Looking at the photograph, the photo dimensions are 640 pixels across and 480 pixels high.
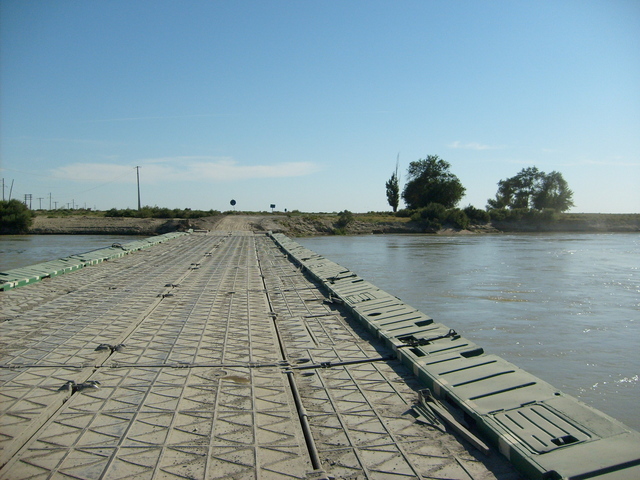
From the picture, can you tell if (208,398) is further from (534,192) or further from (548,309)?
(534,192)

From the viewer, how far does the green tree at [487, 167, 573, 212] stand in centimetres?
7838

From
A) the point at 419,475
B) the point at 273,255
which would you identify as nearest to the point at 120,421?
the point at 419,475

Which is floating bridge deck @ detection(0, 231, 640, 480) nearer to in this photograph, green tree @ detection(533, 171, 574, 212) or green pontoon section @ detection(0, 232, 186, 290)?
green pontoon section @ detection(0, 232, 186, 290)

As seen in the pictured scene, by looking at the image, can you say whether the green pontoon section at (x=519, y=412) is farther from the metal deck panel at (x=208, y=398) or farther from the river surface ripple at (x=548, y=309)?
the river surface ripple at (x=548, y=309)

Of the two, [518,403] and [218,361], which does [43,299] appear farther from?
[518,403]

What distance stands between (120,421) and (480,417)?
2593mm

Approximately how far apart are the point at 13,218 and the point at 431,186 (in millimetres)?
48711

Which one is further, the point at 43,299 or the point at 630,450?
the point at 43,299

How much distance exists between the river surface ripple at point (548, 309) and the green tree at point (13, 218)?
99.9 ft

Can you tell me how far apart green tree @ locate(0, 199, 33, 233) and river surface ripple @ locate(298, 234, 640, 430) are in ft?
99.9

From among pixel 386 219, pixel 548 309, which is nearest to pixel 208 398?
pixel 548 309

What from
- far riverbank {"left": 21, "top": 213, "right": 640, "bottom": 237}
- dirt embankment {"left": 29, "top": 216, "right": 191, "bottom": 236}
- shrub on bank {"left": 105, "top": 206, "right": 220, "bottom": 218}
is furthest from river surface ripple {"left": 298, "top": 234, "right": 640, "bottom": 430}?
shrub on bank {"left": 105, "top": 206, "right": 220, "bottom": 218}

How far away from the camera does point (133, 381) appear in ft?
15.2

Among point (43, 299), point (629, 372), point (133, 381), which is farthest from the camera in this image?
point (43, 299)
